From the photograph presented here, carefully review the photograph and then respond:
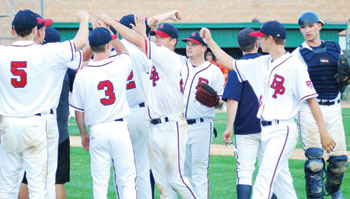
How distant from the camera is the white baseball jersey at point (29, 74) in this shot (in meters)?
5.16

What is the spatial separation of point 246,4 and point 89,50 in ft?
99.0

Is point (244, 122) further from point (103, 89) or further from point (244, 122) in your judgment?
point (103, 89)

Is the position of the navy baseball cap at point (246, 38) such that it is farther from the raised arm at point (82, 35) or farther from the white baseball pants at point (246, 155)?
the raised arm at point (82, 35)

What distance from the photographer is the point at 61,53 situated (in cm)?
523

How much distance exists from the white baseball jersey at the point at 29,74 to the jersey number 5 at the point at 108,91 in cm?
43

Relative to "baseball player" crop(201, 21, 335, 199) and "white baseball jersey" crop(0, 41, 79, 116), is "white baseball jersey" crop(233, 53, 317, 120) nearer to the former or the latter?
"baseball player" crop(201, 21, 335, 199)

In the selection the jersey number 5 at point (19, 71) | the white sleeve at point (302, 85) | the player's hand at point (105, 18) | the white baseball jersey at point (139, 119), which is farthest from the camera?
the white baseball jersey at point (139, 119)

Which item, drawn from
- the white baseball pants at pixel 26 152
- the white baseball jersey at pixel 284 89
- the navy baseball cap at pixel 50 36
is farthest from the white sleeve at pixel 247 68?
the navy baseball cap at pixel 50 36

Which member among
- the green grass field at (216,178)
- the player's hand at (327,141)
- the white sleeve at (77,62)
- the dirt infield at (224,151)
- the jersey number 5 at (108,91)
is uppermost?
the white sleeve at (77,62)

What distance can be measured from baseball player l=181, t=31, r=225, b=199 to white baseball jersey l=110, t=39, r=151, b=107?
0.72 meters

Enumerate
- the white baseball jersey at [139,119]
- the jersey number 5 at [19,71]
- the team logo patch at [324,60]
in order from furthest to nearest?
1. the team logo patch at [324,60]
2. the white baseball jersey at [139,119]
3. the jersey number 5 at [19,71]

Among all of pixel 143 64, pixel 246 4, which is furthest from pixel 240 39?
pixel 246 4

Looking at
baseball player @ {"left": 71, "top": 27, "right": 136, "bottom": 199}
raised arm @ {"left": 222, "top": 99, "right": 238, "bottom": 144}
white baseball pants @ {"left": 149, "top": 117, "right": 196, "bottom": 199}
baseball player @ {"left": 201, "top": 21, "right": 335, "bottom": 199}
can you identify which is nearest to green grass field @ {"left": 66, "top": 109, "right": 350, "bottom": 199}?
raised arm @ {"left": 222, "top": 99, "right": 238, "bottom": 144}

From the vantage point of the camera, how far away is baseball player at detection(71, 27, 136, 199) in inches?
218
